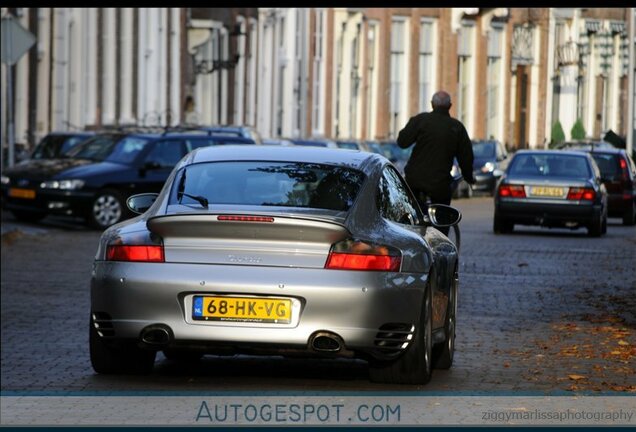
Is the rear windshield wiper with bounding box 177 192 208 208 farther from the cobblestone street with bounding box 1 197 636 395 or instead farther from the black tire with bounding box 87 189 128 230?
the black tire with bounding box 87 189 128 230

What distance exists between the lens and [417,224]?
9289 mm

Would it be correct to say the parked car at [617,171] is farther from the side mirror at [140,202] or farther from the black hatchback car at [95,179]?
the black hatchback car at [95,179]

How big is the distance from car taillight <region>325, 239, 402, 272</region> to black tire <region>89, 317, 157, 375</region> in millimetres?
1140

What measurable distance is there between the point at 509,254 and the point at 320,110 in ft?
149

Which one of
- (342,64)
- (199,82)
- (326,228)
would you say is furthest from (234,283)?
(342,64)

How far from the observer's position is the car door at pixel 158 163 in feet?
93.0

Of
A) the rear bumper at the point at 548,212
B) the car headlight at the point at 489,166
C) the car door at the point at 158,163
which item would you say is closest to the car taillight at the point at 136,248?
the car headlight at the point at 489,166

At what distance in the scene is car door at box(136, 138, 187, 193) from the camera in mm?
28359

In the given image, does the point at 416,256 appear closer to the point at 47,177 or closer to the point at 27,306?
the point at 27,306

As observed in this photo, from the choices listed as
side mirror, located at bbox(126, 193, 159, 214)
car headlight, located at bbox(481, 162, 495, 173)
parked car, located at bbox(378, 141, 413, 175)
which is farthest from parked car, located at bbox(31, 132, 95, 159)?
side mirror, located at bbox(126, 193, 159, 214)

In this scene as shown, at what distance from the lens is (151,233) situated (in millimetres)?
8328

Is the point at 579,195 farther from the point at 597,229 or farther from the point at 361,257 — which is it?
the point at 361,257

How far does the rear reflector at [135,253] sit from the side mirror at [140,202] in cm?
81

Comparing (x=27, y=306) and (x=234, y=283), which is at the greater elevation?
(x=234, y=283)
